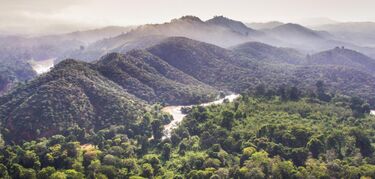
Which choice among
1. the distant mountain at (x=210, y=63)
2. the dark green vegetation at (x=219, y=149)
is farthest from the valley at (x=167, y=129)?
the distant mountain at (x=210, y=63)

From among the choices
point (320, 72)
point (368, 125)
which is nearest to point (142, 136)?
point (368, 125)

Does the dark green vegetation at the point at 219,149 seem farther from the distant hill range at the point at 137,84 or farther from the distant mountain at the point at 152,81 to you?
the distant mountain at the point at 152,81

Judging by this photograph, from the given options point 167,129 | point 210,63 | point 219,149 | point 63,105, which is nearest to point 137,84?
point 167,129

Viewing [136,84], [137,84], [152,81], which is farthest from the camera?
[152,81]

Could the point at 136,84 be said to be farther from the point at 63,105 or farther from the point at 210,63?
the point at 210,63

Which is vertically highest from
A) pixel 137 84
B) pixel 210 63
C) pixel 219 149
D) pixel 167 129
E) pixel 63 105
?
pixel 210 63

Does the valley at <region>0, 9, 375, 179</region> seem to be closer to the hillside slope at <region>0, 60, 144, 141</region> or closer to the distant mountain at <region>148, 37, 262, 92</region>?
the hillside slope at <region>0, 60, 144, 141</region>

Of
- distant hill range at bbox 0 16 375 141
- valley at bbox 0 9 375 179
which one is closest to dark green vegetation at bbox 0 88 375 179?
valley at bbox 0 9 375 179

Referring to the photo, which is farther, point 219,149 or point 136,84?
point 136,84

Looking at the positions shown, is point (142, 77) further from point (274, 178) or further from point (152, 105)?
point (274, 178)
